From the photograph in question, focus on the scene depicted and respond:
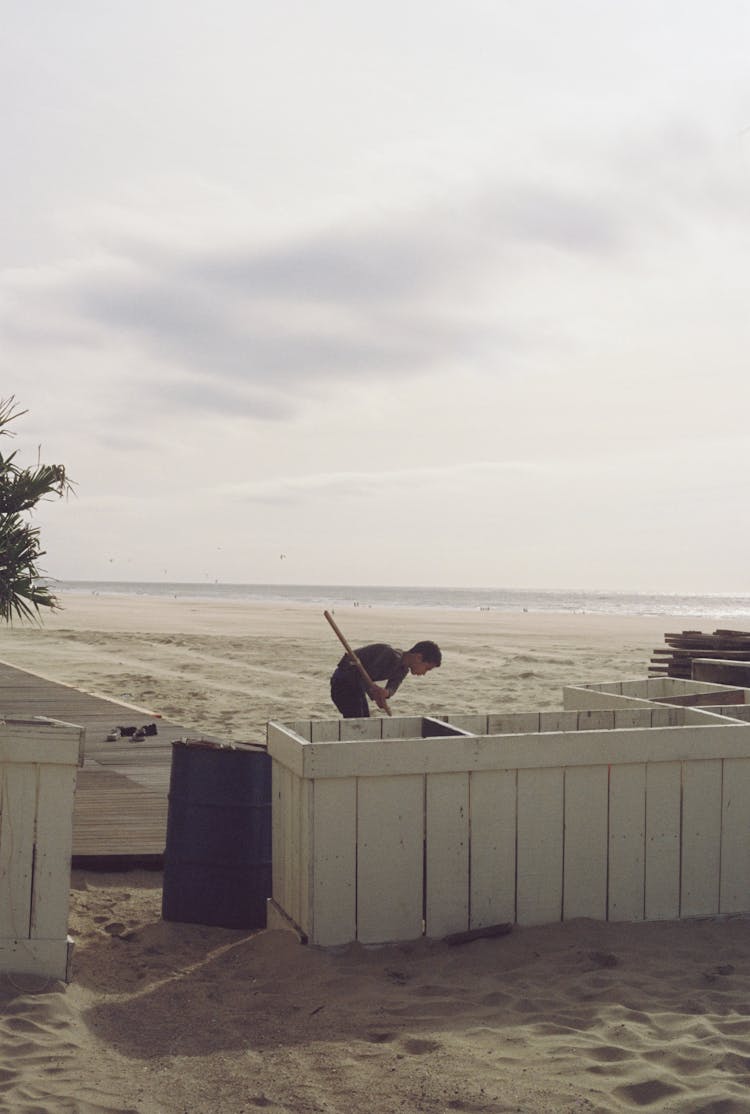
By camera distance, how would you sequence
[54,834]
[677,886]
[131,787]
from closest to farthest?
[54,834] → [677,886] → [131,787]

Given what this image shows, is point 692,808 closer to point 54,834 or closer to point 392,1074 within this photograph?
point 392,1074

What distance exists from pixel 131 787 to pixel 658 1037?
5.47 meters

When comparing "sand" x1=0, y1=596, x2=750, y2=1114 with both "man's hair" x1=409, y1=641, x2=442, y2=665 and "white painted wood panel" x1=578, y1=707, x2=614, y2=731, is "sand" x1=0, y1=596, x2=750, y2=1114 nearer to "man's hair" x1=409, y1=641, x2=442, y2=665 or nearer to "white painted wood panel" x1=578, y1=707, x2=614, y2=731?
"white painted wood panel" x1=578, y1=707, x2=614, y2=731

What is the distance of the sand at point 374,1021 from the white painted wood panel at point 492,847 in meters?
0.14

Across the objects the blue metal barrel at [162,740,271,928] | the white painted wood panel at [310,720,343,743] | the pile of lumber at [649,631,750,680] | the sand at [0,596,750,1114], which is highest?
the pile of lumber at [649,631,750,680]

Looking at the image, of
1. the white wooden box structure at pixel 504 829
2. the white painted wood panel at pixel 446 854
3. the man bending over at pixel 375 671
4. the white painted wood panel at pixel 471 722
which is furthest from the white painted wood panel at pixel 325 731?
the man bending over at pixel 375 671

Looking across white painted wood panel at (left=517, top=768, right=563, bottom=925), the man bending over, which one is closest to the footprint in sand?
white painted wood panel at (left=517, top=768, right=563, bottom=925)

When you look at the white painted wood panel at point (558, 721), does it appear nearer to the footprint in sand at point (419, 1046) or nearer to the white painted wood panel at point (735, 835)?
the white painted wood panel at point (735, 835)

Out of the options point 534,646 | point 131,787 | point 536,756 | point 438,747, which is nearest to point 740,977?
point 536,756

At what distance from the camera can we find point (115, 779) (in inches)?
345

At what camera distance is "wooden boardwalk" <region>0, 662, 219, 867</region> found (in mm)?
6945

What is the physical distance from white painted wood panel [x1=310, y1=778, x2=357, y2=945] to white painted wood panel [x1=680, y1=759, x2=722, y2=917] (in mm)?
1705

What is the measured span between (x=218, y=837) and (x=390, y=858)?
117 centimetres

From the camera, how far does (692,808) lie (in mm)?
5309
